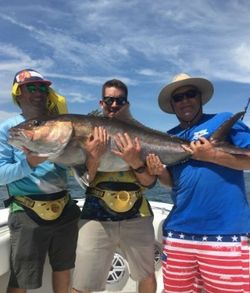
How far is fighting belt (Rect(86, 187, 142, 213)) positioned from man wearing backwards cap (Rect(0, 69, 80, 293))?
46 centimetres

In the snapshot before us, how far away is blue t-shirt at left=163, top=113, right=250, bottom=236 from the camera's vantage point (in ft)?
11.5

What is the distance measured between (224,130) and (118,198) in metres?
1.20

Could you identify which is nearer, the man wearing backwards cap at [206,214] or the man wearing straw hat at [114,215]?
the man wearing backwards cap at [206,214]

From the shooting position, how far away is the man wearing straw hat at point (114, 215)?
155 inches

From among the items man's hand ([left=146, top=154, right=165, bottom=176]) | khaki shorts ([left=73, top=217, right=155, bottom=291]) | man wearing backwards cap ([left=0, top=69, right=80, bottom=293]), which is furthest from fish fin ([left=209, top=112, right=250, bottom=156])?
man wearing backwards cap ([left=0, top=69, right=80, bottom=293])

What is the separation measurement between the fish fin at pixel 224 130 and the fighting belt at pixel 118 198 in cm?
99

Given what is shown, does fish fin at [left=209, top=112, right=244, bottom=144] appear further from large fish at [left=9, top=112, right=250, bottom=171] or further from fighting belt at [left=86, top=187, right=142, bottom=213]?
fighting belt at [left=86, top=187, right=142, bottom=213]

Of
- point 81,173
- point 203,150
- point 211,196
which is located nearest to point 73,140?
point 81,173

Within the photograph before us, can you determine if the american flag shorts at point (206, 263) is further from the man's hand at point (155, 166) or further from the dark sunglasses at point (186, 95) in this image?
the dark sunglasses at point (186, 95)

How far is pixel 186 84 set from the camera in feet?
12.8

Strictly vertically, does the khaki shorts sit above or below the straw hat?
below

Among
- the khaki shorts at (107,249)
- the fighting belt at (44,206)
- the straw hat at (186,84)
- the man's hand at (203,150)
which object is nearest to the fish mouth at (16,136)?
the fighting belt at (44,206)

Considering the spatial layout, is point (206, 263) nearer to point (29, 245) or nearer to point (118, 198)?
point (118, 198)

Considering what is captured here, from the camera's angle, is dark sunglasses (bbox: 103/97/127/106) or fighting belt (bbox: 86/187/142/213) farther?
dark sunglasses (bbox: 103/97/127/106)
